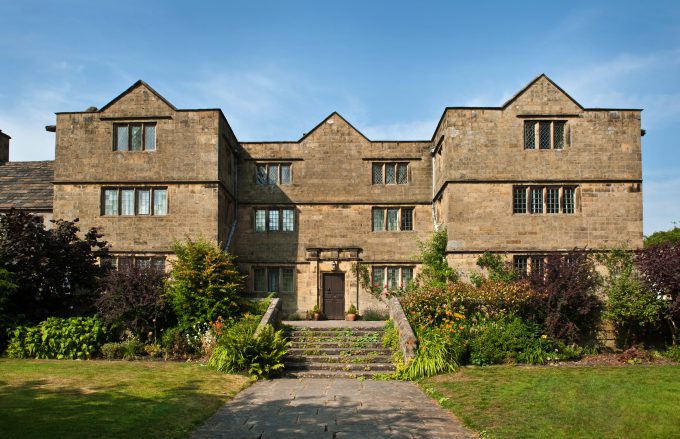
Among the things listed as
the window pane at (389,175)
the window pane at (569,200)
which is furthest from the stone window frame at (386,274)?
the window pane at (569,200)

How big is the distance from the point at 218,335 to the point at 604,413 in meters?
9.72

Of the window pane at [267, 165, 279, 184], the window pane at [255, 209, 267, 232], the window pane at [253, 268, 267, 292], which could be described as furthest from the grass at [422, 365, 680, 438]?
the window pane at [267, 165, 279, 184]

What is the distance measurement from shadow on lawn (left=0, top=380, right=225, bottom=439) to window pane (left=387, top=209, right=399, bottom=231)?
13.5 m

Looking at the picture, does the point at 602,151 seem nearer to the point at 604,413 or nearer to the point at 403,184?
the point at 403,184

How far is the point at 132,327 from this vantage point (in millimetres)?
15984

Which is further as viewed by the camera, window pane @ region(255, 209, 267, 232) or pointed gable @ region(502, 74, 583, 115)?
window pane @ region(255, 209, 267, 232)

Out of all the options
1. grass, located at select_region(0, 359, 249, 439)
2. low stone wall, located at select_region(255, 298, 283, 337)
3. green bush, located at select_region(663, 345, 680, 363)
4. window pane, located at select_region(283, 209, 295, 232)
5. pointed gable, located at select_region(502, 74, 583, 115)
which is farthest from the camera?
window pane, located at select_region(283, 209, 295, 232)

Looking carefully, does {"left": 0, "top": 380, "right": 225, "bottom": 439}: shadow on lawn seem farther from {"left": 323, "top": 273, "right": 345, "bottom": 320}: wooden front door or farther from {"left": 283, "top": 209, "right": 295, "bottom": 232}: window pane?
{"left": 283, "top": 209, "right": 295, "bottom": 232}: window pane

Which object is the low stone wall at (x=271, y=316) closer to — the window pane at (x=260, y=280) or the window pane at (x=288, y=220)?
the window pane at (x=260, y=280)

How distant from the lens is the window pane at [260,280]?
23078 mm

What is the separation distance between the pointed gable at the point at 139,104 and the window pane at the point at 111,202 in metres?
3.02

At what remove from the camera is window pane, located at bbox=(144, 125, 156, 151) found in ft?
68.6

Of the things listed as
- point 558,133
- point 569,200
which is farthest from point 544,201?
point 558,133

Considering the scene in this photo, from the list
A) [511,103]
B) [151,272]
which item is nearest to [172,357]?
[151,272]
